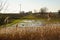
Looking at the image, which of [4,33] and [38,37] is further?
[4,33]

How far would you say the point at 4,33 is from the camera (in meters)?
8.60

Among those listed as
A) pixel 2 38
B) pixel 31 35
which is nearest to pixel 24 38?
pixel 31 35

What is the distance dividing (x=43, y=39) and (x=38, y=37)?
0.31m

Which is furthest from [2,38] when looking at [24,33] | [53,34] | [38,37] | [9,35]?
[53,34]

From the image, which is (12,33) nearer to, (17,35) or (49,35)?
(17,35)

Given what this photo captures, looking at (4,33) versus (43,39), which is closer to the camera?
(43,39)

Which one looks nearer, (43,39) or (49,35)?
(43,39)

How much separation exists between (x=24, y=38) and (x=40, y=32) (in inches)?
33.3

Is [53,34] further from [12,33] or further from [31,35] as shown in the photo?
[12,33]

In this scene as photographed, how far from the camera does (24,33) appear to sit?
8414 mm

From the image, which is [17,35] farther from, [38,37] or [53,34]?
[53,34]

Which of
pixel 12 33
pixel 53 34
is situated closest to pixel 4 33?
pixel 12 33

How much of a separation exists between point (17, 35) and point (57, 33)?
1756 mm

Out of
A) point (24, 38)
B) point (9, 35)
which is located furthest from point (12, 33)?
point (24, 38)
